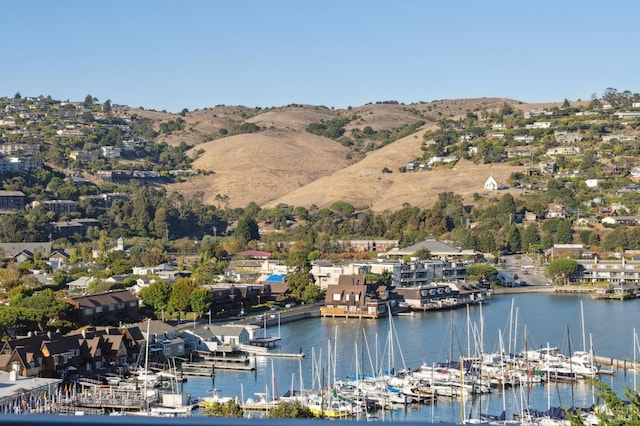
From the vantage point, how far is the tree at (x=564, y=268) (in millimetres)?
34406

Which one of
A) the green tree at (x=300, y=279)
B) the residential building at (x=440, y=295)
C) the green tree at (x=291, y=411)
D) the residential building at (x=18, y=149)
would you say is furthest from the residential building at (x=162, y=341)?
the residential building at (x=18, y=149)

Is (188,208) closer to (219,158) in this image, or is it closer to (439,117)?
(219,158)

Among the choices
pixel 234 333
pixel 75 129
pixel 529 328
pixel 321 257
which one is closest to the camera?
pixel 234 333

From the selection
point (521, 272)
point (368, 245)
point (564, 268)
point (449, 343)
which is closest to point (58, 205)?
point (368, 245)

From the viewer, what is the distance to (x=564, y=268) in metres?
34.4

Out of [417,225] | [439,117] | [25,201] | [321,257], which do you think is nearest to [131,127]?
[439,117]

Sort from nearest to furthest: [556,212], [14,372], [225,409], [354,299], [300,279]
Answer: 1. [225,409]
2. [14,372]
3. [354,299]
4. [300,279]
5. [556,212]

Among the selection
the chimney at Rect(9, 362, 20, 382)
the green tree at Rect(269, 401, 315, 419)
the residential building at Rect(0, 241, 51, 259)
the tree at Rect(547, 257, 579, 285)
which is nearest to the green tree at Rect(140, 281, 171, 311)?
the chimney at Rect(9, 362, 20, 382)

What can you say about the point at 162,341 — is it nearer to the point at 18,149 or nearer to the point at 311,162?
the point at 18,149

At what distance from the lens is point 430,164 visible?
6262 centimetres

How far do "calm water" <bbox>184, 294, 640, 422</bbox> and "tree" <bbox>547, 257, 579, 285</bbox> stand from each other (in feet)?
9.09

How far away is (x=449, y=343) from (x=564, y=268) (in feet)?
47.6

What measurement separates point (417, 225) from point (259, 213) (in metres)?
10.9

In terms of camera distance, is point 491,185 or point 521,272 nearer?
point 521,272
